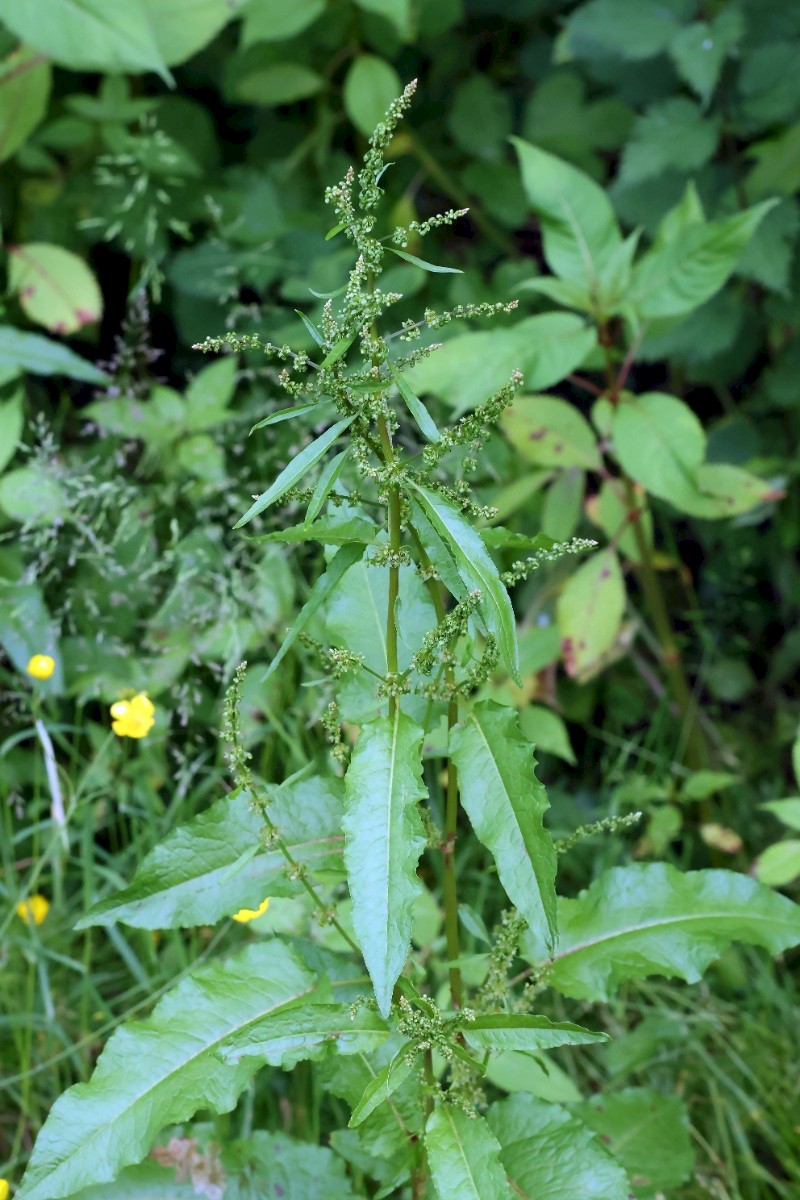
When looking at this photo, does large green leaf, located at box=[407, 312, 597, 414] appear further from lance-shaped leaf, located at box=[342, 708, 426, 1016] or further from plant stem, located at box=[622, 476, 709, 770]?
lance-shaped leaf, located at box=[342, 708, 426, 1016]

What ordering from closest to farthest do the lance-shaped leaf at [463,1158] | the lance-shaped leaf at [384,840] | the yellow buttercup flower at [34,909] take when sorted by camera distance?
the lance-shaped leaf at [384,840] < the lance-shaped leaf at [463,1158] < the yellow buttercup flower at [34,909]

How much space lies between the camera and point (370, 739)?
41.6 inches

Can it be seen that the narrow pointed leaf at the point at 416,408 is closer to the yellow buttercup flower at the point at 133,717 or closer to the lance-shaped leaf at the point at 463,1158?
the lance-shaped leaf at the point at 463,1158

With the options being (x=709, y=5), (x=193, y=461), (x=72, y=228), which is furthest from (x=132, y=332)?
(x=709, y=5)

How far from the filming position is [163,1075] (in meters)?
1.15

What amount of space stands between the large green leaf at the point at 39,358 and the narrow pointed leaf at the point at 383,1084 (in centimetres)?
150

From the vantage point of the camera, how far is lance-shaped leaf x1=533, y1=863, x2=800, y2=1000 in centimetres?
124

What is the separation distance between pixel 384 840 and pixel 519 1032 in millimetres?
244

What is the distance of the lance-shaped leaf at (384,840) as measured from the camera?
3.04 ft

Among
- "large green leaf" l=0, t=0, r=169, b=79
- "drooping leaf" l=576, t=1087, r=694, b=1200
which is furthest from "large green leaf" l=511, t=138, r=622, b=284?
"drooping leaf" l=576, t=1087, r=694, b=1200

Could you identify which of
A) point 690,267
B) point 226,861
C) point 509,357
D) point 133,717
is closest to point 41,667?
point 133,717

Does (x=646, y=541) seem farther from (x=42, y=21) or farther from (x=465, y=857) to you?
(x=42, y=21)

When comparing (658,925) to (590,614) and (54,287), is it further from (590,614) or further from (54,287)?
(54,287)

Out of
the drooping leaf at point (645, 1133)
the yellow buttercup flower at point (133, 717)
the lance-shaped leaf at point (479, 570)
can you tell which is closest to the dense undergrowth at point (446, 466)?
the drooping leaf at point (645, 1133)
